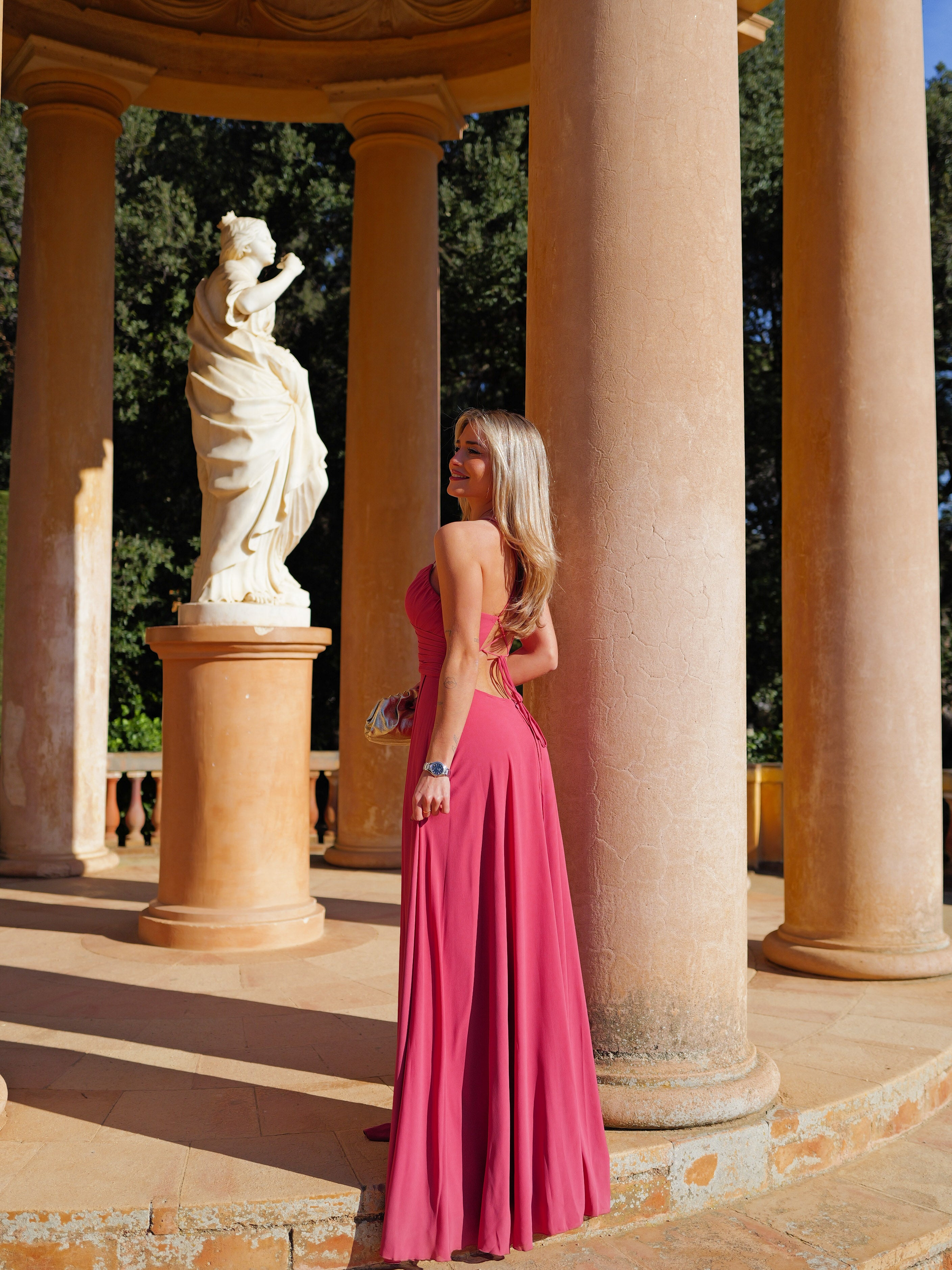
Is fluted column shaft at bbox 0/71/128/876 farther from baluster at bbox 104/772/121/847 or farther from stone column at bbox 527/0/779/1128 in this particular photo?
stone column at bbox 527/0/779/1128

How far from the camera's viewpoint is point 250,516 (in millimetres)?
17484

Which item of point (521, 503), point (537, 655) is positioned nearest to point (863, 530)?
point (537, 655)

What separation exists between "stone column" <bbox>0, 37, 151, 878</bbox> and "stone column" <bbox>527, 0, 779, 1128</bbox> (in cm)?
1674

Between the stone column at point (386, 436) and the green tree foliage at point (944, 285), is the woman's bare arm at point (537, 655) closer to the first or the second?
the stone column at point (386, 436)

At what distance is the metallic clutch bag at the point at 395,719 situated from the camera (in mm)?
9227

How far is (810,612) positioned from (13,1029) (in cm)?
1062

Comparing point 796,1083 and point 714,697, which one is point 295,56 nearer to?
point 714,697

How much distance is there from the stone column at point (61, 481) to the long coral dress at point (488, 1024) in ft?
56.6

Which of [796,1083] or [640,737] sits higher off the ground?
[640,737]

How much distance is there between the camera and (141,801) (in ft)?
95.1

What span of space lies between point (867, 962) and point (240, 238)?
1339cm

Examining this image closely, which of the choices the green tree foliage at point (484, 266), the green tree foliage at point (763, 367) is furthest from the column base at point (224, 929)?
the green tree foliage at point (484, 266)

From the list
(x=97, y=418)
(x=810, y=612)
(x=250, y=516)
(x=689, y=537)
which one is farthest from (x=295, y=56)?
(x=689, y=537)

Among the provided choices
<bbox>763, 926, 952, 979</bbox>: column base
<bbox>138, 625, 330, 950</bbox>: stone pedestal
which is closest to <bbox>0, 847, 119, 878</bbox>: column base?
<bbox>138, 625, 330, 950</bbox>: stone pedestal
